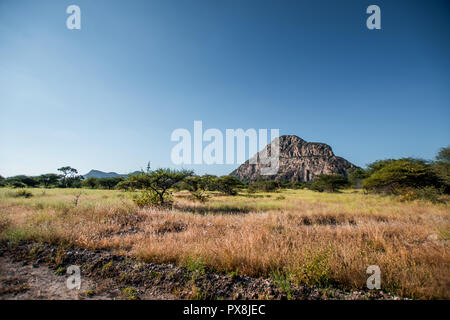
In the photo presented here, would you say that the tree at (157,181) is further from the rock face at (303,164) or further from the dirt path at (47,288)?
the rock face at (303,164)

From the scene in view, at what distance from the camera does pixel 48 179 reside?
55.8 m

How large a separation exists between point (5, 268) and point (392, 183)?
3514cm

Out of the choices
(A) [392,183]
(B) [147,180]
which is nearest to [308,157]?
(A) [392,183]

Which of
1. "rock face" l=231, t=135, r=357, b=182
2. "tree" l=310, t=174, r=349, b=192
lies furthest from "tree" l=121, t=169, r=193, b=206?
"rock face" l=231, t=135, r=357, b=182

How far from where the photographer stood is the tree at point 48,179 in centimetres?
5461

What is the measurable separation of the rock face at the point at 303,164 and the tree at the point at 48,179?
112 metres

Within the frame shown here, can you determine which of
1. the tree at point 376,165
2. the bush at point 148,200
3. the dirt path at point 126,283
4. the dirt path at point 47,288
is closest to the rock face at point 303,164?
the tree at point 376,165

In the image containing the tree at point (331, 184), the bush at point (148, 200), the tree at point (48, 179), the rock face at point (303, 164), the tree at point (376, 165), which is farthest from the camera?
the rock face at point (303, 164)

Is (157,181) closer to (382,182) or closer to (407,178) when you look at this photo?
(382,182)

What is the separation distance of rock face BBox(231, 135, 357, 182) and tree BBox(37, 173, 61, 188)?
111901 millimetres

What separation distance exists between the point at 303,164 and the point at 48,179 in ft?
588

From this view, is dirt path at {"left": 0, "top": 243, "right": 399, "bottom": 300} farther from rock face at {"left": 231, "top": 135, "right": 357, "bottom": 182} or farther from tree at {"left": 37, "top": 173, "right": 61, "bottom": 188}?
rock face at {"left": 231, "top": 135, "right": 357, "bottom": 182}

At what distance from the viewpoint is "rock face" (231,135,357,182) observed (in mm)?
146750

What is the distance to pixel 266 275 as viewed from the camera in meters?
3.33
